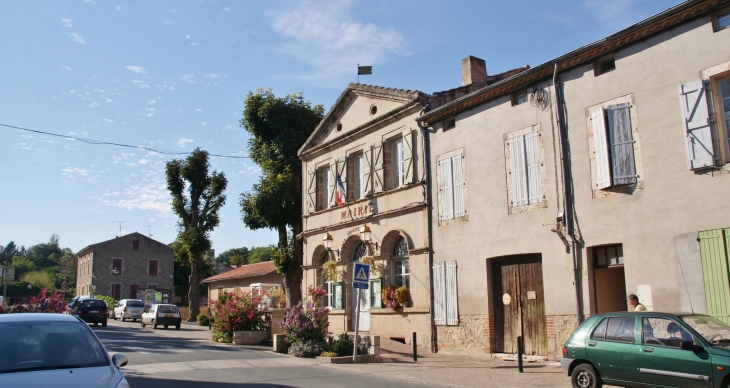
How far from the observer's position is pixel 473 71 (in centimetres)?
2052

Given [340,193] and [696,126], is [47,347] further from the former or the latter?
[340,193]

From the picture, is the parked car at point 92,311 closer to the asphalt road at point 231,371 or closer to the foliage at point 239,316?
the foliage at point 239,316

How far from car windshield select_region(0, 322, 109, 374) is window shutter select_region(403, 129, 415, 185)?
13.2 meters

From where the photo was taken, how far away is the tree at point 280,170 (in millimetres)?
26406

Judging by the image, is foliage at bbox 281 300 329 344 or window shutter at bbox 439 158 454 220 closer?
foliage at bbox 281 300 329 344

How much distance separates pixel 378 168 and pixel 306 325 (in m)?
6.31

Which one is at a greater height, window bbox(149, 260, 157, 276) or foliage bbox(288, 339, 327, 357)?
window bbox(149, 260, 157, 276)

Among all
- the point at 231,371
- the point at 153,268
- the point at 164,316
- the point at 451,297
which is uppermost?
the point at 153,268

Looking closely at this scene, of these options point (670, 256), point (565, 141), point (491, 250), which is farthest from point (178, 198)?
point (670, 256)

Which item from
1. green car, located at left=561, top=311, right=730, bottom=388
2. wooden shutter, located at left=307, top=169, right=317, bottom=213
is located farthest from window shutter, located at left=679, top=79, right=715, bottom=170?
wooden shutter, located at left=307, top=169, right=317, bottom=213

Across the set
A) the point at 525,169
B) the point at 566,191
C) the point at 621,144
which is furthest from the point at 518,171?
the point at 621,144

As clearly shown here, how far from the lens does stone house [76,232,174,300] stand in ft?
189

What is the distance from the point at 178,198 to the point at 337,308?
1775cm

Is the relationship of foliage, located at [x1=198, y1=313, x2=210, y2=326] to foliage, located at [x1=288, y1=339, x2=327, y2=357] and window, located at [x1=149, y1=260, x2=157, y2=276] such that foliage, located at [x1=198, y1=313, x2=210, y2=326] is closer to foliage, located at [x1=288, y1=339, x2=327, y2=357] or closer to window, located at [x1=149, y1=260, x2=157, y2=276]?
foliage, located at [x1=288, y1=339, x2=327, y2=357]
